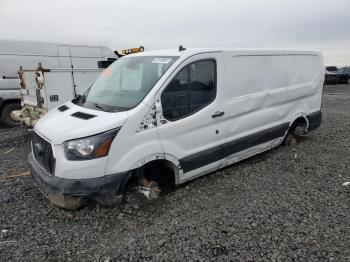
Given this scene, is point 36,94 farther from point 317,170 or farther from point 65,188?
point 317,170

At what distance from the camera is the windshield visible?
3762 mm

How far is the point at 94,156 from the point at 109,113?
1.86 feet

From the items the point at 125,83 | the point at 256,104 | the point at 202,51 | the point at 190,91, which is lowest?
the point at 256,104

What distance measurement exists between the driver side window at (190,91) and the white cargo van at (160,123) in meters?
0.01

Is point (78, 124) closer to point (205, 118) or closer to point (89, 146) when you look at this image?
point (89, 146)

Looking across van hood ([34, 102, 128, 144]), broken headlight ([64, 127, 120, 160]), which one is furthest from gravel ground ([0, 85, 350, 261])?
van hood ([34, 102, 128, 144])

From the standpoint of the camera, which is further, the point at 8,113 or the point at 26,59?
the point at 26,59

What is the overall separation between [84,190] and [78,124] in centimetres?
74

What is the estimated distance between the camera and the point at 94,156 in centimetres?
327

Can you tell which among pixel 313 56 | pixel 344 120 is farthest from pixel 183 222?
pixel 344 120

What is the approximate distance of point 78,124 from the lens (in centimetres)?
344

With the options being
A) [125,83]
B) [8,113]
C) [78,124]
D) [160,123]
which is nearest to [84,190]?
[78,124]

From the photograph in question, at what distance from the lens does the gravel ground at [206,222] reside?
9.76 feet

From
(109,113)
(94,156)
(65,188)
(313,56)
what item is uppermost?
(313,56)
